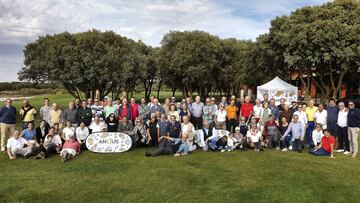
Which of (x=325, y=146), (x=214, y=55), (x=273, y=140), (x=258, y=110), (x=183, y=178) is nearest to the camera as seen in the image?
(x=183, y=178)

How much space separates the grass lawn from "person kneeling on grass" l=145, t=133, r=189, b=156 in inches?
15.3

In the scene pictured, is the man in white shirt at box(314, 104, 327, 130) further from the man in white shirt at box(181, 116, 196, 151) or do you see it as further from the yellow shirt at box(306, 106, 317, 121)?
the man in white shirt at box(181, 116, 196, 151)

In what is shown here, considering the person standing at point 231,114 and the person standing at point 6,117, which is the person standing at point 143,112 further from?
the person standing at point 6,117

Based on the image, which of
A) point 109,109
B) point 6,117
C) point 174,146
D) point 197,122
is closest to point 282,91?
point 197,122

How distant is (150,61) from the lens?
144ft

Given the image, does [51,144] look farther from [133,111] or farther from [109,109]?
[133,111]

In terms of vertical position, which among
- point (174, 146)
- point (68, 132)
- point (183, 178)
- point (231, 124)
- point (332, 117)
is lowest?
point (183, 178)

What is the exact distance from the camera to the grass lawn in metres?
7.18

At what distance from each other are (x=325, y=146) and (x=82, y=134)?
8.09 meters

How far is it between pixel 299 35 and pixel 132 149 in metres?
16.4

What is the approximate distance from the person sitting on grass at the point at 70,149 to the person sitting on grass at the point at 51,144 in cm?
42

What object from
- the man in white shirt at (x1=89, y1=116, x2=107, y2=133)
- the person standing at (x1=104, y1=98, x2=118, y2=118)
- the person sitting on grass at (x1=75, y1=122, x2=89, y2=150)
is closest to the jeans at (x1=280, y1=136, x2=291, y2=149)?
the person standing at (x1=104, y1=98, x2=118, y2=118)

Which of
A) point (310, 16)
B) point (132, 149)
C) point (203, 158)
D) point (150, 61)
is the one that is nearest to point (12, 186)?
point (132, 149)

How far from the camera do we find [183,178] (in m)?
8.40
